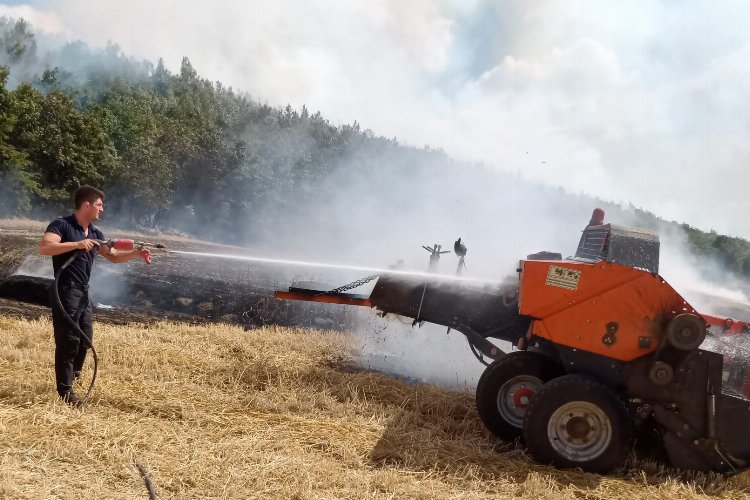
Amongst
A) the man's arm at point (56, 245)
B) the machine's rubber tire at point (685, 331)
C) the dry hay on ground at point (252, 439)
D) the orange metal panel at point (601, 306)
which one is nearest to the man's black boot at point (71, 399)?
the dry hay on ground at point (252, 439)

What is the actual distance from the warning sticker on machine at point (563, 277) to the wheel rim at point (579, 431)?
0.97m

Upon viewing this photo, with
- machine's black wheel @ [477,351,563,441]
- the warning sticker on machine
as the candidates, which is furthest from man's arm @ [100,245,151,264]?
the warning sticker on machine

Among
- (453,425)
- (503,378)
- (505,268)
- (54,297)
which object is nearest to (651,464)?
(503,378)

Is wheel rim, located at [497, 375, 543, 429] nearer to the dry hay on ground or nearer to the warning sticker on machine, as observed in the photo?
the dry hay on ground

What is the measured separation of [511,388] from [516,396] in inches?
3.3

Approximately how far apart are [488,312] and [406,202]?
51.6 feet

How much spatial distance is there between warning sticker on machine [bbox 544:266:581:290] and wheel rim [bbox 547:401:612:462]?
97 centimetres

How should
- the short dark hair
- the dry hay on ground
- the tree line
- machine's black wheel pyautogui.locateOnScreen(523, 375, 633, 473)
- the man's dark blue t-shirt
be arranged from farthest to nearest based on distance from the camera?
1. the tree line
2. the short dark hair
3. the man's dark blue t-shirt
4. machine's black wheel pyautogui.locateOnScreen(523, 375, 633, 473)
5. the dry hay on ground

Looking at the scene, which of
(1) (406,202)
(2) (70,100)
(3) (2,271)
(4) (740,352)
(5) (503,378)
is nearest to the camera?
(5) (503,378)

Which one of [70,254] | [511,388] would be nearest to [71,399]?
[70,254]

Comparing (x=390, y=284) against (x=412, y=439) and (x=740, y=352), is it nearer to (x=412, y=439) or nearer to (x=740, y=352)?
(x=412, y=439)

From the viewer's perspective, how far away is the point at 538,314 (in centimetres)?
502

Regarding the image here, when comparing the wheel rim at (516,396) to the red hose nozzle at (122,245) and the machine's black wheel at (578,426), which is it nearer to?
the machine's black wheel at (578,426)

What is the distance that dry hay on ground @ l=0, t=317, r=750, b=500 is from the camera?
12.4 ft
